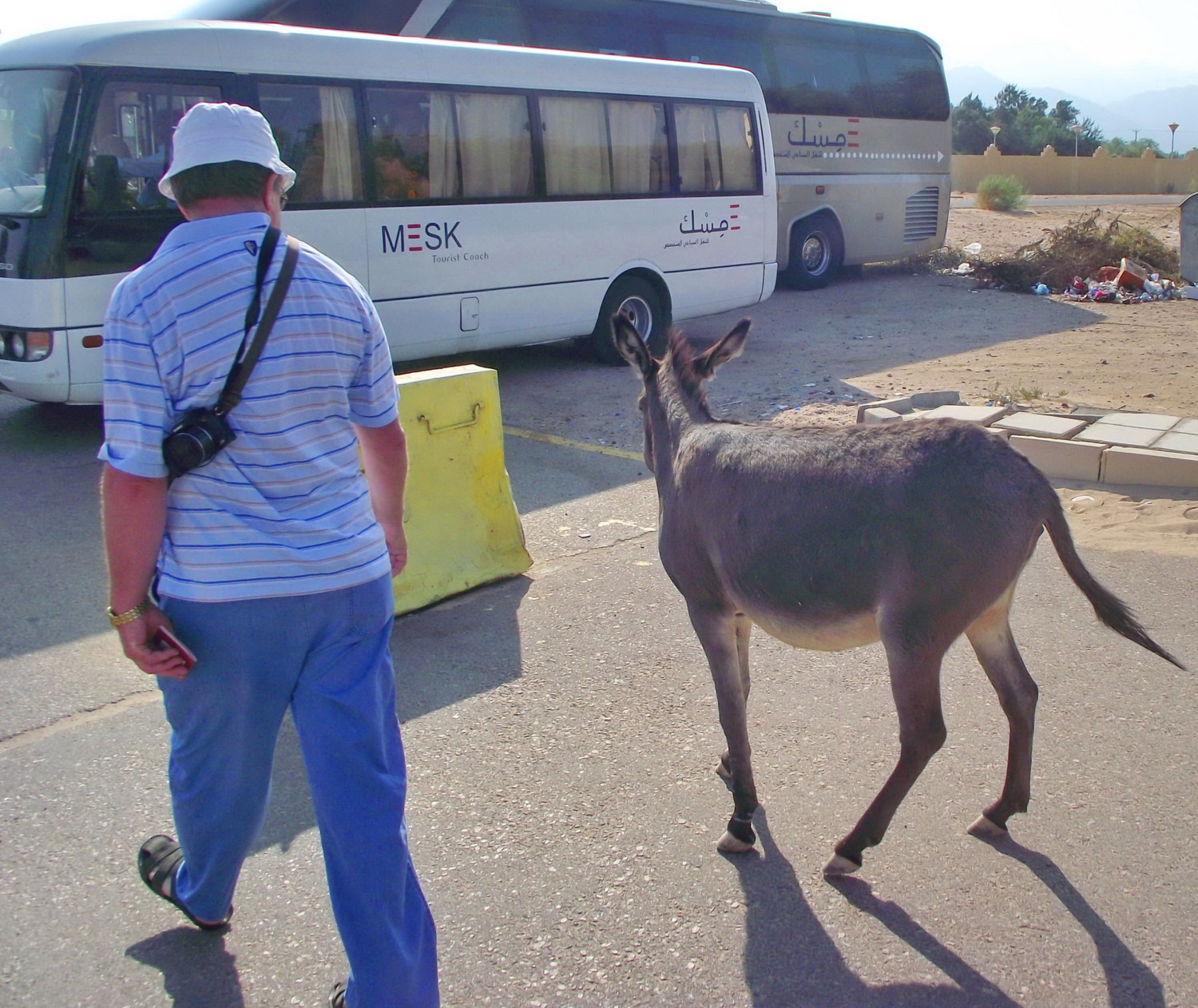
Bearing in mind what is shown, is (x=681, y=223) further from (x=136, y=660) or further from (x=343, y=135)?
(x=136, y=660)

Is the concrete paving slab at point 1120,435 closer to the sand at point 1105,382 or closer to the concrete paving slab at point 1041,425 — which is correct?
the concrete paving slab at point 1041,425

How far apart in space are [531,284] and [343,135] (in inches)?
86.2

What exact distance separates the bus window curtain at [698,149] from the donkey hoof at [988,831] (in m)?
9.08

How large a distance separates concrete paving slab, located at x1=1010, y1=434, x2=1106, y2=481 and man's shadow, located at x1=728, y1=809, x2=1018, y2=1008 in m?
4.41

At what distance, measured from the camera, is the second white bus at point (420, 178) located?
7.22 m

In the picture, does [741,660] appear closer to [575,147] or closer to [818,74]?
[575,147]

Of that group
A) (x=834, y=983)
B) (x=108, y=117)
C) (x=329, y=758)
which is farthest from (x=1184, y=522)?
(x=108, y=117)

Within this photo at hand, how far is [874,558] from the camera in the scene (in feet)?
9.39

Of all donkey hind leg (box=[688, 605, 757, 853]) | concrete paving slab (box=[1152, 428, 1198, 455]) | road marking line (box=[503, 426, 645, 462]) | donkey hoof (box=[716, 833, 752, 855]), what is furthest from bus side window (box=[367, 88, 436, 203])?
donkey hoof (box=[716, 833, 752, 855])

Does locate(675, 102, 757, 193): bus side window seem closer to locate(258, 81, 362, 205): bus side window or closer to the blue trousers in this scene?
locate(258, 81, 362, 205): bus side window

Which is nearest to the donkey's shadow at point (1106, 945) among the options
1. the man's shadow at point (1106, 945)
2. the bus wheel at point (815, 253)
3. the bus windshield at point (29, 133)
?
the man's shadow at point (1106, 945)

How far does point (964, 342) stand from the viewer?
39.8ft

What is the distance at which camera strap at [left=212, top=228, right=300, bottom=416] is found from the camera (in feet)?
6.90

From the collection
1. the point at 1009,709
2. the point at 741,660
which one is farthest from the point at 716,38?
the point at 1009,709
